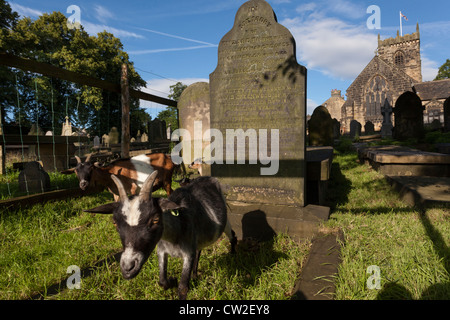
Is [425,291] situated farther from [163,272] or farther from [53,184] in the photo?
[53,184]

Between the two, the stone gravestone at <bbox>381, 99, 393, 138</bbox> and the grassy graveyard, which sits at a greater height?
the stone gravestone at <bbox>381, 99, 393, 138</bbox>

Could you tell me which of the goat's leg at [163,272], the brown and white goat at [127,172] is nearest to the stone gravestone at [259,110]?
the brown and white goat at [127,172]

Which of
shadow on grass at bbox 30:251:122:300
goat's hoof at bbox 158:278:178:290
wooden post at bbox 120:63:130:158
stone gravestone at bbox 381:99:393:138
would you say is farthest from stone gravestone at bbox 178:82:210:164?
stone gravestone at bbox 381:99:393:138

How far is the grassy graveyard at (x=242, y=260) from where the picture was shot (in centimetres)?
216

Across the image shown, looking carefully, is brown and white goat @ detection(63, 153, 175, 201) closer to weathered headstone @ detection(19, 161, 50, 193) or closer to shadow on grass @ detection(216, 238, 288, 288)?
weathered headstone @ detection(19, 161, 50, 193)

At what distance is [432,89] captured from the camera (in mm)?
Result: 34031

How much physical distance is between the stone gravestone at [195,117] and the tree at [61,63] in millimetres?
16465

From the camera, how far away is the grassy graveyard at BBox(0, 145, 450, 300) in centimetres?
216

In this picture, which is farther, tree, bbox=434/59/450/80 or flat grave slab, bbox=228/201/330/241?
tree, bbox=434/59/450/80

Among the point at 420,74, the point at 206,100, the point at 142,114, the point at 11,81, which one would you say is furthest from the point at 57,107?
the point at 420,74

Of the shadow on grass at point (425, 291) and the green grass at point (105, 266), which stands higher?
the shadow on grass at point (425, 291)

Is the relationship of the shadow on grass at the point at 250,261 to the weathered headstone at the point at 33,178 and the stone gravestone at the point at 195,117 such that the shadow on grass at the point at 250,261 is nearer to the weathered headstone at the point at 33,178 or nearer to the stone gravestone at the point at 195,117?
the weathered headstone at the point at 33,178

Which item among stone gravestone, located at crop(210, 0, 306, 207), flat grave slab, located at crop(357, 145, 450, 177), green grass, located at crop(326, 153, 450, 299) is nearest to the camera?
green grass, located at crop(326, 153, 450, 299)
